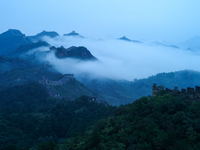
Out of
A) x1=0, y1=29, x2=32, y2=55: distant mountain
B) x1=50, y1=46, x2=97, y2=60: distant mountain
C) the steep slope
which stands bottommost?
the steep slope

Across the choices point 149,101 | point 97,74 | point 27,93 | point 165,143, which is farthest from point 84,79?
point 165,143

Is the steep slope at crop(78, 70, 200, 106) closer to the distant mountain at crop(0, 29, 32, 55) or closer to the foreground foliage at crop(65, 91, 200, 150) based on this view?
Answer: the foreground foliage at crop(65, 91, 200, 150)

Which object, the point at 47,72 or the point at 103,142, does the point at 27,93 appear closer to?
the point at 47,72

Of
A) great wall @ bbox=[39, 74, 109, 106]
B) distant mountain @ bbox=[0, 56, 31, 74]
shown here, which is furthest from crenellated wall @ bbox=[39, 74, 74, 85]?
distant mountain @ bbox=[0, 56, 31, 74]

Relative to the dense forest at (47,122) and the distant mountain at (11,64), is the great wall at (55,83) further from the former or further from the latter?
the distant mountain at (11,64)

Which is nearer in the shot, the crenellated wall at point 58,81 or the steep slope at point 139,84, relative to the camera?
the crenellated wall at point 58,81

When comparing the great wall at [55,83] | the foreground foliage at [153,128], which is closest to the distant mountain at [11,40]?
the great wall at [55,83]
